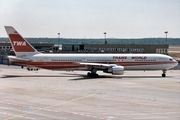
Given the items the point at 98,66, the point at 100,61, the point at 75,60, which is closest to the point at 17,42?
the point at 75,60

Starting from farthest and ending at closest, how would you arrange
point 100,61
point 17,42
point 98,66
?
point 100,61, point 17,42, point 98,66

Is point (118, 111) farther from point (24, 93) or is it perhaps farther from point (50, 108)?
point (24, 93)

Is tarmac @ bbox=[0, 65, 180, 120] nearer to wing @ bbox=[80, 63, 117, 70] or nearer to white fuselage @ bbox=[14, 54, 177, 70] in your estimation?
wing @ bbox=[80, 63, 117, 70]

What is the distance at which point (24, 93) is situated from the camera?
35.9 metres

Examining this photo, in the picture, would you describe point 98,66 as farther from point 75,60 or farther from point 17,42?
point 17,42

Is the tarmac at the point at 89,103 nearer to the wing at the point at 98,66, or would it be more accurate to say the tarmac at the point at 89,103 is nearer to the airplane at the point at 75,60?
the wing at the point at 98,66

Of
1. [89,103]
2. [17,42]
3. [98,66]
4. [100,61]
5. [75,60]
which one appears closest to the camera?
[89,103]

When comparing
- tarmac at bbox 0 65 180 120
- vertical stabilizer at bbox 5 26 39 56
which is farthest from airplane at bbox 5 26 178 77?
tarmac at bbox 0 65 180 120

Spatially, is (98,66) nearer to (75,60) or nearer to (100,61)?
(100,61)

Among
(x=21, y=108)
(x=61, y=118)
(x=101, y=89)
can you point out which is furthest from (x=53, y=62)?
(x=61, y=118)

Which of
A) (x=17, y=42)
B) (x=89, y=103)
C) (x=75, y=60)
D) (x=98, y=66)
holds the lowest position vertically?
(x=89, y=103)

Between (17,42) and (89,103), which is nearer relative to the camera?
(89,103)

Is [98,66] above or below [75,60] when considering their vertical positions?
below

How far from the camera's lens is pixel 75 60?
57594 millimetres
